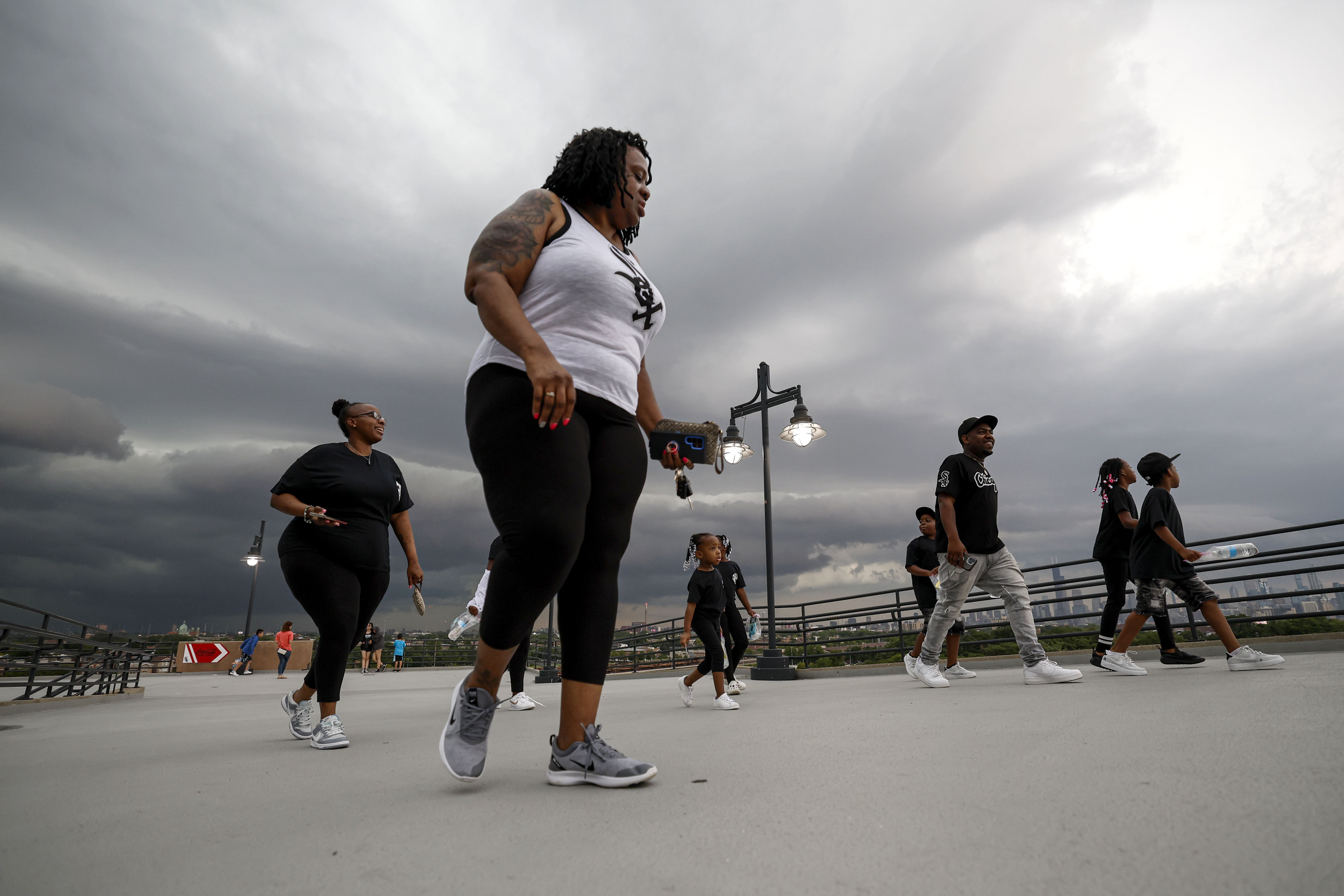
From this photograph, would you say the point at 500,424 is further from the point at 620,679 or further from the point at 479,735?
the point at 620,679

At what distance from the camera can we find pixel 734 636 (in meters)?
6.68

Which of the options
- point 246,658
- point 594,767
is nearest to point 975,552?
point 594,767

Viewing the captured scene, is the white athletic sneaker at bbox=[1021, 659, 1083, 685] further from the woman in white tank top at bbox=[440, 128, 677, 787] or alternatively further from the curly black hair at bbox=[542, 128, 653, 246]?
the curly black hair at bbox=[542, 128, 653, 246]

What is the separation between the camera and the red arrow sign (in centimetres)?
2427

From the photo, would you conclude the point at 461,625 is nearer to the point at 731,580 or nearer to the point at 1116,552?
the point at 731,580

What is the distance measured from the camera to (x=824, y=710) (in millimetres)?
3828

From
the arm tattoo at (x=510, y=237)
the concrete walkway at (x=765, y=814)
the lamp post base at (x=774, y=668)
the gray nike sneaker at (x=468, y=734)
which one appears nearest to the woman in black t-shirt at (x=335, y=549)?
the concrete walkway at (x=765, y=814)

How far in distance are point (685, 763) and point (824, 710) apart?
2004 mm

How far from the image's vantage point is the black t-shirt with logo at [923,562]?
25.8 ft

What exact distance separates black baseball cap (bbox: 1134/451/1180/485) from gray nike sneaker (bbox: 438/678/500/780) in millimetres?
6072

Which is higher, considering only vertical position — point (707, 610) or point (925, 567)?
point (925, 567)

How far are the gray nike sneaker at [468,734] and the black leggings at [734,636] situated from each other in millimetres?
4865

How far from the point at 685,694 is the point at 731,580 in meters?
1.42

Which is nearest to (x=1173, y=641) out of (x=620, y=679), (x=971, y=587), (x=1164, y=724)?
(x=971, y=587)
